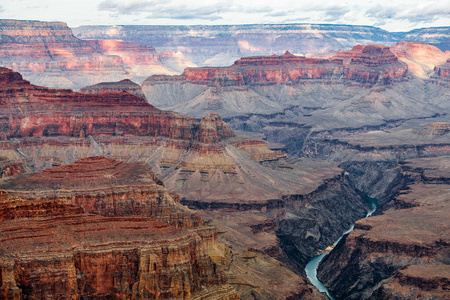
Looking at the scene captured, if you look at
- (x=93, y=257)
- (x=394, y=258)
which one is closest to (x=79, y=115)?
(x=394, y=258)

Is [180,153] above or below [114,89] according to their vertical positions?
below

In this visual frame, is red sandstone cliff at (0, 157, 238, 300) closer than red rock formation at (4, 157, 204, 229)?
Yes

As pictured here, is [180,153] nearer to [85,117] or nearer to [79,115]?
[85,117]

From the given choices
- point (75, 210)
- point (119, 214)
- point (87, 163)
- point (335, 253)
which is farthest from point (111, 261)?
point (335, 253)

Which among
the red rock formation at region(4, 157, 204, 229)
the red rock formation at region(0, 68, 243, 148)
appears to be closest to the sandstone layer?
the red rock formation at region(0, 68, 243, 148)

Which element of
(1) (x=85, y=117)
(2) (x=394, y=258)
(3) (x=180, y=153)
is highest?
(1) (x=85, y=117)

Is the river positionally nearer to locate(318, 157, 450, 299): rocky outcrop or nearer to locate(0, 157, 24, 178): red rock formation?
locate(318, 157, 450, 299): rocky outcrop

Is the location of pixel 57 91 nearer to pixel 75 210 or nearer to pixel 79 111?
pixel 79 111

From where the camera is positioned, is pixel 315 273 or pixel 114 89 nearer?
Result: pixel 315 273

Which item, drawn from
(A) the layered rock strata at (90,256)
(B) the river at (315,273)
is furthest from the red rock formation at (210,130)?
(A) the layered rock strata at (90,256)
